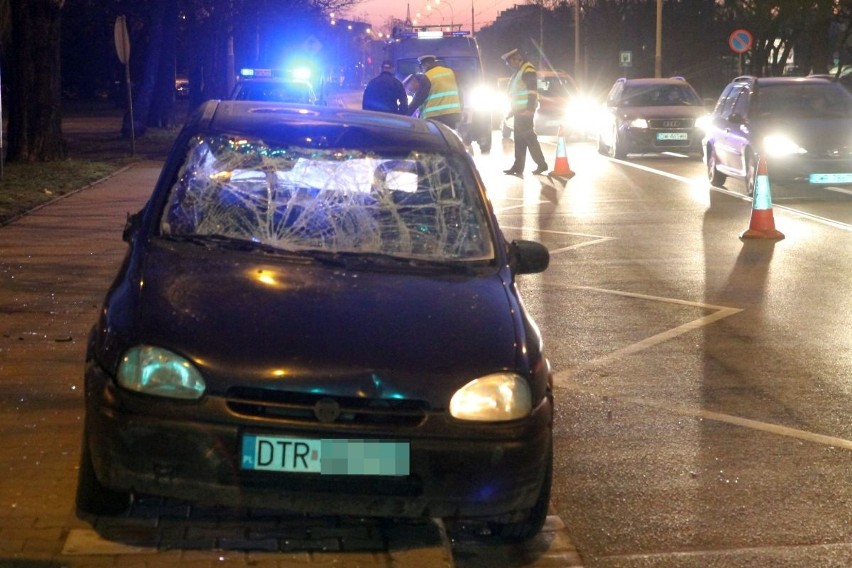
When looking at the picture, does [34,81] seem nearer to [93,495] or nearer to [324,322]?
[93,495]

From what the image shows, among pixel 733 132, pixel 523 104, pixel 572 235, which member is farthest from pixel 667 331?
pixel 523 104

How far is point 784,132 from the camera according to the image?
18109 millimetres

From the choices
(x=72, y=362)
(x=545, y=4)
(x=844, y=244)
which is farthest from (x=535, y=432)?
(x=545, y=4)

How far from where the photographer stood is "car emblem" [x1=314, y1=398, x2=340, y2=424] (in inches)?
179

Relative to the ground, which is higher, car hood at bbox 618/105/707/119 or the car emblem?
car hood at bbox 618/105/707/119

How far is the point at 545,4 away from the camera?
99750 millimetres

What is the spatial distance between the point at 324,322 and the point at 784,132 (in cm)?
1435

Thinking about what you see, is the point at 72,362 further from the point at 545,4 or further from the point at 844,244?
the point at 545,4

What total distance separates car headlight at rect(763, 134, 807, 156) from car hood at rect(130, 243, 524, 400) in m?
13.4

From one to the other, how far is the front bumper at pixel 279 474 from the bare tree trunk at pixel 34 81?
66.1ft

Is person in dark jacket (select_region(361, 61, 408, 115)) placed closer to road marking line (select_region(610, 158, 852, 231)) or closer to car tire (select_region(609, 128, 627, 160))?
road marking line (select_region(610, 158, 852, 231))

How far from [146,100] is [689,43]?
3875cm

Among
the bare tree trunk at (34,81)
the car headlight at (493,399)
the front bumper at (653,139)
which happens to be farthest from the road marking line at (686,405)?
the front bumper at (653,139)

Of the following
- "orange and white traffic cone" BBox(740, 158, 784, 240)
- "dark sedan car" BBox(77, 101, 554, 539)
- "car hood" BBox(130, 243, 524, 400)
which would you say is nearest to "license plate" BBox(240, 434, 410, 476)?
"dark sedan car" BBox(77, 101, 554, 539)
